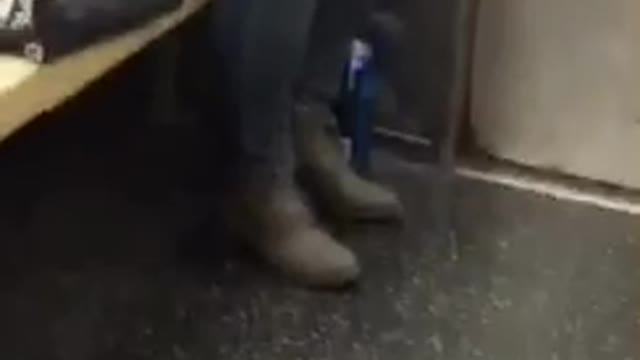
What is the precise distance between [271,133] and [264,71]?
77 millimetres

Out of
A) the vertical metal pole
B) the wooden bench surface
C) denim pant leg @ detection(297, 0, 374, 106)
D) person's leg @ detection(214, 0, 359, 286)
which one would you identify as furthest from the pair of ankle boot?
the wooden bench surface

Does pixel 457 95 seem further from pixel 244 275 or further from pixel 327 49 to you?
pixel 244 275

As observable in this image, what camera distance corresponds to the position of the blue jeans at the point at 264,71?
168cm

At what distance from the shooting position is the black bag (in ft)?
4.17

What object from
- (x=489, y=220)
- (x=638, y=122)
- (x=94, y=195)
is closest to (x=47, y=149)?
(x=94, y=195)

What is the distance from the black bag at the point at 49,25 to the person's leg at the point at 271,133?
0.35m

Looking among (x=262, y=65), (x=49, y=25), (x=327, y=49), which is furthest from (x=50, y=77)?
(x=327, y=49)

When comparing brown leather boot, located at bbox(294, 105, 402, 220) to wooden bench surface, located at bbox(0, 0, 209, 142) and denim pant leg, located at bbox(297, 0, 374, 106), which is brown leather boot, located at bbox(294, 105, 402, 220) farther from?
wooden bench surface, located at bbox(0, 0, 209, 142)

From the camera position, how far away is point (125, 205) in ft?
6.51

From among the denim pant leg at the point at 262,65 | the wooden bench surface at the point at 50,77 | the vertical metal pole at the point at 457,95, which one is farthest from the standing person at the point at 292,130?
the wooden bench surface at the point at 50,77

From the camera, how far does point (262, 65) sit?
1.70 metres

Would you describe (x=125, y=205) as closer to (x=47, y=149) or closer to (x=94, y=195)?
(x=94, y=195)

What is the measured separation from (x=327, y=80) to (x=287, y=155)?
0.17 metres

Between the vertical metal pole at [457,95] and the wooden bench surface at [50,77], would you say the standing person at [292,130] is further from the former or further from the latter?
the wooden bench surface at [50,77]
